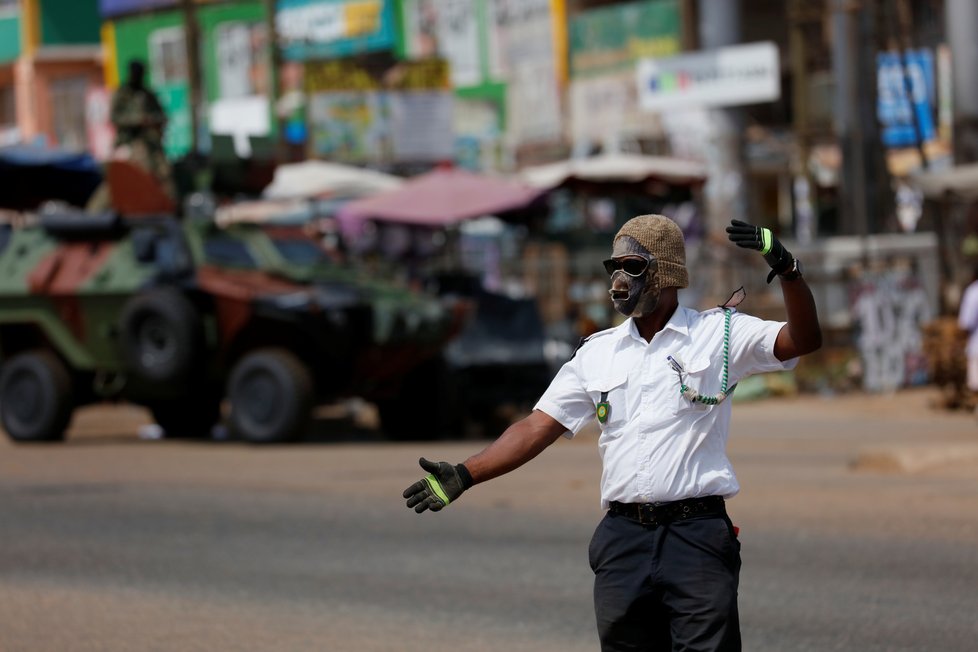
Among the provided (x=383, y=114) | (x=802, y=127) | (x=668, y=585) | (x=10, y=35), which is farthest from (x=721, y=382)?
(x=10, y=35)

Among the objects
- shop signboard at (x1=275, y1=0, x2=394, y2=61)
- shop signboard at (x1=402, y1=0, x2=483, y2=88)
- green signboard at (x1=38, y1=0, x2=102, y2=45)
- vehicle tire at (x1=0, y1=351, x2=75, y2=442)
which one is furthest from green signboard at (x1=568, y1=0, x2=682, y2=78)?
vehicle tire at (x1=0, y1=351, x2=75, y2=442)

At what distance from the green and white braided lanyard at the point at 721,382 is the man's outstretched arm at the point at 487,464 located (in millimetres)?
388

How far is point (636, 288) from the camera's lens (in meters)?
4.90

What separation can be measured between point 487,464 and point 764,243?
0.98 metres

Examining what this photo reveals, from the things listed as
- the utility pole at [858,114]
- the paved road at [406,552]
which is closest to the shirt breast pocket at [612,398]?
the paved road at [406,552]

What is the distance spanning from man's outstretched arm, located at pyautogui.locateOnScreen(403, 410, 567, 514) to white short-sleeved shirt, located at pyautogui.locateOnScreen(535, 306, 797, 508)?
0.50 feet

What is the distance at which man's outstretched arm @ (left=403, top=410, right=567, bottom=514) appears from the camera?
16.2 ft

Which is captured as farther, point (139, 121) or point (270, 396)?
point (139, 121)

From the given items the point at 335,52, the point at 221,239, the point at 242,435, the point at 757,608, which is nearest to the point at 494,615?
the point at 757,608

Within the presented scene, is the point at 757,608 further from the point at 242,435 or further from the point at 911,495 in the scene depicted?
the point at 242,435

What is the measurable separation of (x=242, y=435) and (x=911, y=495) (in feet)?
22.5

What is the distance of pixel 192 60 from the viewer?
3027 cm

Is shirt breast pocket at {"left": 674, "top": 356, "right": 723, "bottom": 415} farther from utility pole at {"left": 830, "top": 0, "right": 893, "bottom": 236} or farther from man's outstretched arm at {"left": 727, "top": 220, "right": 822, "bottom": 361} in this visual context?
utility pole at {"left": 830, "top": 0, "right": 893, "bottom": 236}

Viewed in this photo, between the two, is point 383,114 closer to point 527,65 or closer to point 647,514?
point 527,65
